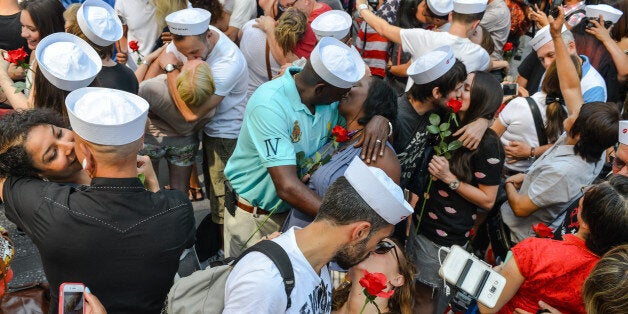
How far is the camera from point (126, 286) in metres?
2.19

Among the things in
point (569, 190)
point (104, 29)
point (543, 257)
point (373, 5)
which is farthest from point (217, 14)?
point (543, 257)

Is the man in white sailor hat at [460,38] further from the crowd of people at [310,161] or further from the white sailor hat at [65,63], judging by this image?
the white sailor hat at [65,63]

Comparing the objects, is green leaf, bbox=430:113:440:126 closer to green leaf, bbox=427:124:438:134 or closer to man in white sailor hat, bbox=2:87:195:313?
green leaf, bbox=427:124:438:134

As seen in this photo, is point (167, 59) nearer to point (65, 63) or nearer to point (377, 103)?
point (65, 63)

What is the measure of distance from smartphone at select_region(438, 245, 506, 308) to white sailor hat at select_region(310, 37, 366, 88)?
989 mm

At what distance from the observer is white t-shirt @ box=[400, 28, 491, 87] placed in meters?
4.16

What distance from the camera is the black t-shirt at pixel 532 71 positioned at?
4988 mm

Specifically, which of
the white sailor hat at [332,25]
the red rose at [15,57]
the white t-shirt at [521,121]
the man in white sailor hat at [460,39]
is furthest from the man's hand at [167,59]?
the white t-shirt at [521,121]

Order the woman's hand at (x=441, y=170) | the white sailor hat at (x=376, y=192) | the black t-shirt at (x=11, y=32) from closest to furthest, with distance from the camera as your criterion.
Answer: the white sailor hat at (x=376, y=192) < the woman's hand at (x=441, y=170) < the black t-shirt at (x=11, y=32)

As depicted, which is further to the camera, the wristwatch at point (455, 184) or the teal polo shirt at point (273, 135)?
the wristwatch at point (455, 184)

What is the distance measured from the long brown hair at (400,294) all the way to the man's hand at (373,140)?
51cm

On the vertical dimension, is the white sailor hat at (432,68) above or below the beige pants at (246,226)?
above

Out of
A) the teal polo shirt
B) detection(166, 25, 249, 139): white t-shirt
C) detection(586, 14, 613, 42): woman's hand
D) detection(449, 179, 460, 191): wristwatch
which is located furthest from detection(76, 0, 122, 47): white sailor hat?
detection(586, 14, 613, 42): woman's hand

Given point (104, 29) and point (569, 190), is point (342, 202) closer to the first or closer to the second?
point (569, 190)
